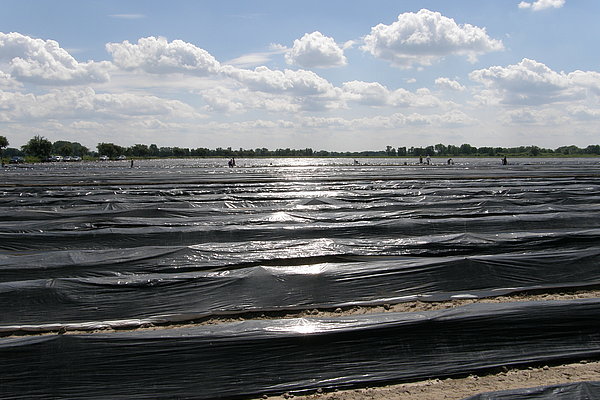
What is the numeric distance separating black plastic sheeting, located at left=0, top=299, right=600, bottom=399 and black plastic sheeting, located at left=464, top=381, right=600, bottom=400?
2.62ft

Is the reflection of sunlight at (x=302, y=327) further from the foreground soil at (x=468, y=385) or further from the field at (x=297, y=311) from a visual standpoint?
the foreground soil at (x=468, y=385)

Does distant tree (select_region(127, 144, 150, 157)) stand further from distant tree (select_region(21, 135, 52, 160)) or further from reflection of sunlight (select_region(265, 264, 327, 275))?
reflection of sunlight (select_region(265, 264, 327, 275))

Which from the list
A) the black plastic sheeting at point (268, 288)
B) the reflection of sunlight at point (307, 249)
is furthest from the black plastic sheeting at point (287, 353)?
the reflection of sunlight at point (307, 249)

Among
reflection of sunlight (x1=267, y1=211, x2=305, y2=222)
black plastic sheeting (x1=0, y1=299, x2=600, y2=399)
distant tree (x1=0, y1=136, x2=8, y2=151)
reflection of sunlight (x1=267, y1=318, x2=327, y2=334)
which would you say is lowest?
black plastic sheeting (x1=0, y1=299, x2=600, y2=399)

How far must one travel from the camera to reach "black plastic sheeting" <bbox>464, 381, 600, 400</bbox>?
3.35 meters

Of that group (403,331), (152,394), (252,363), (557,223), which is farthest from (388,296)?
(557,223)

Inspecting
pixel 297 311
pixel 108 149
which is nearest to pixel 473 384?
pixel 297 311

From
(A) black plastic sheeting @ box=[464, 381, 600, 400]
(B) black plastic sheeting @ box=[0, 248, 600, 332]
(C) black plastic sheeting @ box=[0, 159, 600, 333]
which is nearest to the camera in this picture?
(A) black plastic sheeting @ box=[464, 381, 600, 400]

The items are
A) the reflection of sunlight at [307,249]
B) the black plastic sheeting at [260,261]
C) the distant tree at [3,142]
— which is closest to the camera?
the black plastic sheeting at [260,261]

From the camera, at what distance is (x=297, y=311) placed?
5672mm

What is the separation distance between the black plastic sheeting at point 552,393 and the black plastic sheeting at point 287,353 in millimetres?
797

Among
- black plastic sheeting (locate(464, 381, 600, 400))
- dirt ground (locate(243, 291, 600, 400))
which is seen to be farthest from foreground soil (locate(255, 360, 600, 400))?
black plastic sheeting (locate(464, 381, 600, 400))

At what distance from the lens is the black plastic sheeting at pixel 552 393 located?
3.35m

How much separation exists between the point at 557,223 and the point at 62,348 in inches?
397
